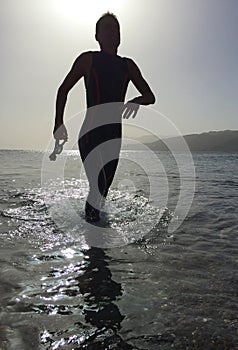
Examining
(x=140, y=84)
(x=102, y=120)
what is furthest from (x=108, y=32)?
(x=102, y=120)

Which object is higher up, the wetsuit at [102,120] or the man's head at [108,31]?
the man's head at [108,31]

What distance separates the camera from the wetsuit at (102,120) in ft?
18.1

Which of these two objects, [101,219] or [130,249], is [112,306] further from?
[101,219]

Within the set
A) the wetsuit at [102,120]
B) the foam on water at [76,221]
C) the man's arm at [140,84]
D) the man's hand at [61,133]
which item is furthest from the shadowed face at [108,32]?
the foam on water at [76,221]

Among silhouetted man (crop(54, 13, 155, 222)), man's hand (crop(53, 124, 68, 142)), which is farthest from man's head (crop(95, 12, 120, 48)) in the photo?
man's hand (crop(53, 124, 68, 142))

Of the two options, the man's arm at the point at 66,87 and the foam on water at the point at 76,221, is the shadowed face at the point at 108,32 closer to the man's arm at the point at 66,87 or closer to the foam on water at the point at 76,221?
the man's arm at the point at 66,87

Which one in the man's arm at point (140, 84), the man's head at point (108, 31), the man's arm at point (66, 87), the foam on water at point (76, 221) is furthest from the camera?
the man's arm at point (140, 84)

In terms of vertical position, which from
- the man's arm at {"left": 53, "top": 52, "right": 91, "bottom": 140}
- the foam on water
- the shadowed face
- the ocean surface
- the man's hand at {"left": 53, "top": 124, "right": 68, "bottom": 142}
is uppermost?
the shadowed face

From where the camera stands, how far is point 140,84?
19.4 ft

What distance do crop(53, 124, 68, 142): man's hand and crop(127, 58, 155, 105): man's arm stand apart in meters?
1.34

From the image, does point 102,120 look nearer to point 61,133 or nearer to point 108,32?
point 61,133

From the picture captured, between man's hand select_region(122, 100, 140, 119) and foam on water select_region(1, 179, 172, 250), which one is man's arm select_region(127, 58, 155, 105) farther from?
foam on water select_region(1, 179, 172, 250)

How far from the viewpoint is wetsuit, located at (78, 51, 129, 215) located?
18.1ft

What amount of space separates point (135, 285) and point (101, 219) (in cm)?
299
